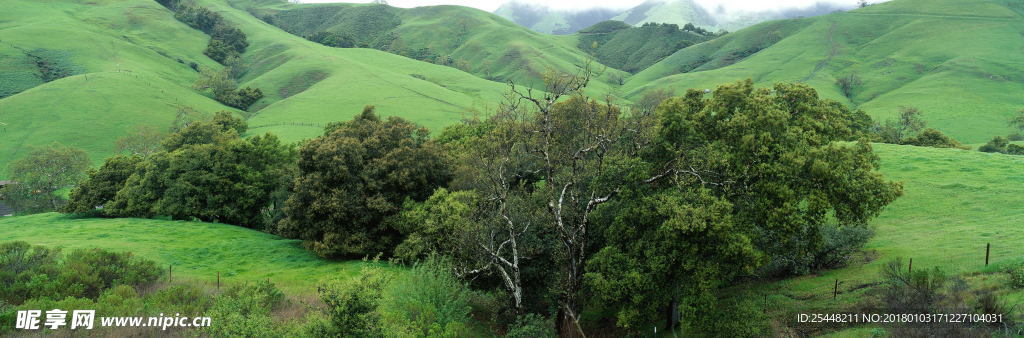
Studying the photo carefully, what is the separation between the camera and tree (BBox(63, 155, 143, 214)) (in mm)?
46875

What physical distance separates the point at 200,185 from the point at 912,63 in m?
158

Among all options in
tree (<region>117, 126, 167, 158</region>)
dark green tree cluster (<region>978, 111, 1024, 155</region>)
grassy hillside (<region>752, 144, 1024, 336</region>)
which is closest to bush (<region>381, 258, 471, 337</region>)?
grassy hillside (<region>752, 144, 1024, 336</region>)

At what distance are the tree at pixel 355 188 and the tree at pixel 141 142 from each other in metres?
53.6

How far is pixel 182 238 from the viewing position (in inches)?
1467

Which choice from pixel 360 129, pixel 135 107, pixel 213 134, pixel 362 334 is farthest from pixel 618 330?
pixel 135 107

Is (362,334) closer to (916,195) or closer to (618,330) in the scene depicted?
(618,330)

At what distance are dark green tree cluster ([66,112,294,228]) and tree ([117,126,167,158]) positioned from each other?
29059mm

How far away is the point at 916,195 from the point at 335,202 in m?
37.2

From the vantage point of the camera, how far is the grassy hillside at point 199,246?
3045 cm

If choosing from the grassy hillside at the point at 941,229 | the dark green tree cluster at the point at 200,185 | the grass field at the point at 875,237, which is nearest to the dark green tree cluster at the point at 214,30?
the dark green tree cluster at the point at 200,185

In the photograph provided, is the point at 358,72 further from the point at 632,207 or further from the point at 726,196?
the point at 726,196

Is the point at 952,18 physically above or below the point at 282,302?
above

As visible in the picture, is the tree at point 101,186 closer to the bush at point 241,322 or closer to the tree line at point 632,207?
the tree line at point 632,207

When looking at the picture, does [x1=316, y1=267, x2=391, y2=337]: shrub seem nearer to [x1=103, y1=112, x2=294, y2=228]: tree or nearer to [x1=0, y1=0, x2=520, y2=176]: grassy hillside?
[x1=103, y1=112, x2=294, y2=228]: tree
